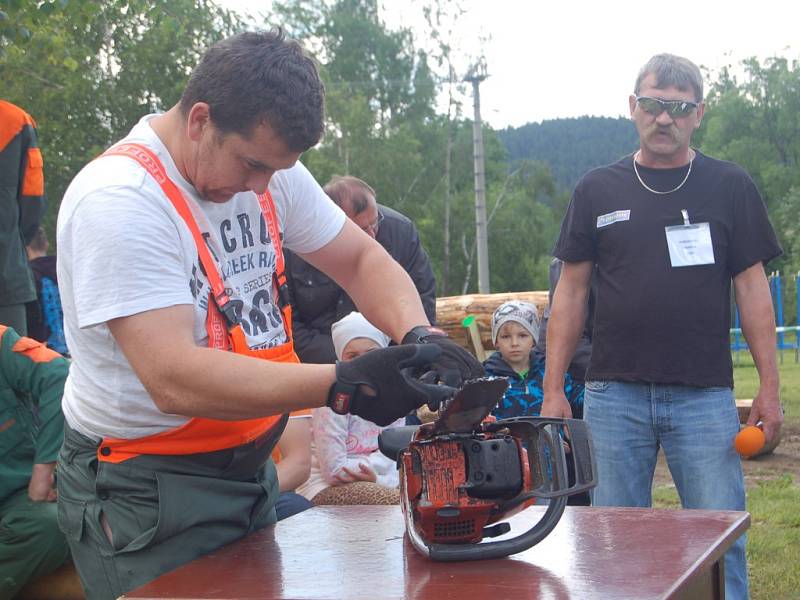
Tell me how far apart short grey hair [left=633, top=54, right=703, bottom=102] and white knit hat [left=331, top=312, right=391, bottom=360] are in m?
1.45

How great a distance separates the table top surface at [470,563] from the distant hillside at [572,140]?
6275 centimetres

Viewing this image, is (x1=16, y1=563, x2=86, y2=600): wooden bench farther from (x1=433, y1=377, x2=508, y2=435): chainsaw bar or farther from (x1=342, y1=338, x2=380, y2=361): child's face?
(x1=433, y1=377, x2=508, y2=435): chainsaw bar

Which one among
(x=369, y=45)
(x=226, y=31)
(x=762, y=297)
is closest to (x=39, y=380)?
(x=762, y=297)

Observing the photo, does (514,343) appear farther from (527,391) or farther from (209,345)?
(209,345)

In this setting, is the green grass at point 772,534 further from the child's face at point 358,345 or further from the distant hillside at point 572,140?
the distant hillside at point 572,140

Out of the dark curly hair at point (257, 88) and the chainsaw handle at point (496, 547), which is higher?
the dark curly hair at point (257, 88)

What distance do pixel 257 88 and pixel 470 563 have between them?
3.29ft

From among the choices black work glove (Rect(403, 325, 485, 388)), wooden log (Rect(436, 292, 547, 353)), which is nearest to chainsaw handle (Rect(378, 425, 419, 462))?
black work glove (Rect(403, 325, 485, 388))

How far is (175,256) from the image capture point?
6.54ft

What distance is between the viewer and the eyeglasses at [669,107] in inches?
138

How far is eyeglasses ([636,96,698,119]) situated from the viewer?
3504 mm

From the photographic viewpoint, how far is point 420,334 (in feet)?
7.31

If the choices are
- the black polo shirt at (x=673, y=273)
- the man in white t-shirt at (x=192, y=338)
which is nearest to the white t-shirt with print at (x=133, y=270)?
the man in white t-shirt at (x=192, y=338)

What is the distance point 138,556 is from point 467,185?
37312 millimetres
